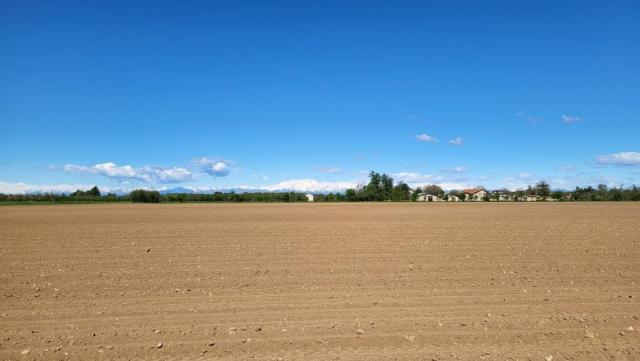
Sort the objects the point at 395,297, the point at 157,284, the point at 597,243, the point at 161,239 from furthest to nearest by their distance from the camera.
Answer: the point at 161,239
the point at 597,243
the point at 157,284
the point at 395,297

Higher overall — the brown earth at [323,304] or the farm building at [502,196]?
the farm building at [502,196]

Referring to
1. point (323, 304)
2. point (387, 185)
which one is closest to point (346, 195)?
point (387, 185)

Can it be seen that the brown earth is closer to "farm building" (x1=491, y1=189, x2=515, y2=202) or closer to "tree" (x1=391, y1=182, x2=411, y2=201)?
"tree" (x1=391, y1=182, x2=411, y2=201)

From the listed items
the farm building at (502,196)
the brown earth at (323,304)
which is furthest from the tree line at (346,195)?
the brown earth at (323,304)

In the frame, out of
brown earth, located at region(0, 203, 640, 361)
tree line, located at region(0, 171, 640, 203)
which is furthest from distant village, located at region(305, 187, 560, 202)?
brown earth, located at region(0, 203, 640, 361)

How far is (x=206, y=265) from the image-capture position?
13.7 meters

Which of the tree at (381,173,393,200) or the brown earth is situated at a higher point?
the tree at (381,173,393,200)

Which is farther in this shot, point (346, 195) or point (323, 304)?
point (346, 195)

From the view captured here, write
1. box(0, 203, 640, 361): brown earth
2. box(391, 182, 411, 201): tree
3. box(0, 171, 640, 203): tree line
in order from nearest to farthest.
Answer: box(0, 203, 640, 361): brown earth, box(0, 171, 640, 203): tree line, box(391, 182, 411, 201): tree

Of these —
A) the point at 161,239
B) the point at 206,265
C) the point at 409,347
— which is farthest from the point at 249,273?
the point at 161,239

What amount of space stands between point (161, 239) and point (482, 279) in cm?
1607

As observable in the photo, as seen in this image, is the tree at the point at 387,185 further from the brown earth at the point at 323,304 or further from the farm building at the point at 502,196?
the brown earth at the point at 323,304

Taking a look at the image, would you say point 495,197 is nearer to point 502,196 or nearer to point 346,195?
point 502,196

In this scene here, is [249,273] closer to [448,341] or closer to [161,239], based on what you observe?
[448,341]
